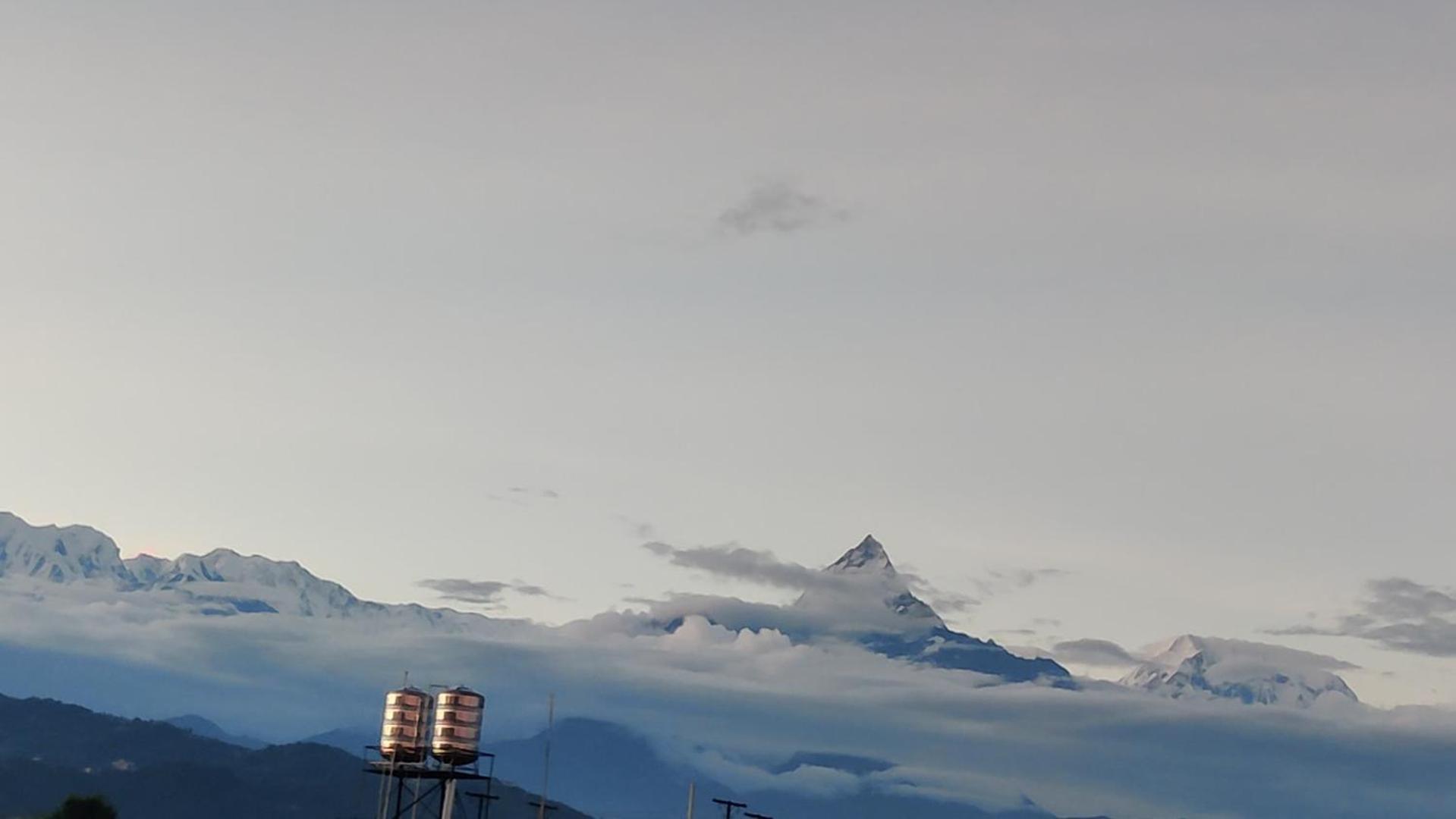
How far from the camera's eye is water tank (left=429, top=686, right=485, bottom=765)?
6107 inches

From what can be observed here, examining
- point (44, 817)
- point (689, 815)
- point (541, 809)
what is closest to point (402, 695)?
point (541, 809)

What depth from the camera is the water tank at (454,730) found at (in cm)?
15512

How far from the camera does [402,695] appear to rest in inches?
6176

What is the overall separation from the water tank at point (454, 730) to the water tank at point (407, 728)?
114cm

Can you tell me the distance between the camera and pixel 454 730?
6117 inches

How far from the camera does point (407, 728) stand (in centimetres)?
15650

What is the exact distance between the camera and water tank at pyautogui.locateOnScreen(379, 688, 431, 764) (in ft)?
513

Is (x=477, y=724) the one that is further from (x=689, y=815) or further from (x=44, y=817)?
(x=44, y=817)

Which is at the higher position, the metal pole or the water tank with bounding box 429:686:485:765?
the water tank with bounding box 429:686:485:765

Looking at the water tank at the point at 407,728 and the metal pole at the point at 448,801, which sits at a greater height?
the water tank at the point at 407,728

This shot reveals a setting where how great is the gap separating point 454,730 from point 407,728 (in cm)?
417

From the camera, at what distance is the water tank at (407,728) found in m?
156

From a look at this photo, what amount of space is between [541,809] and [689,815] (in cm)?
2012

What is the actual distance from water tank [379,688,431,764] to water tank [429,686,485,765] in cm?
114
